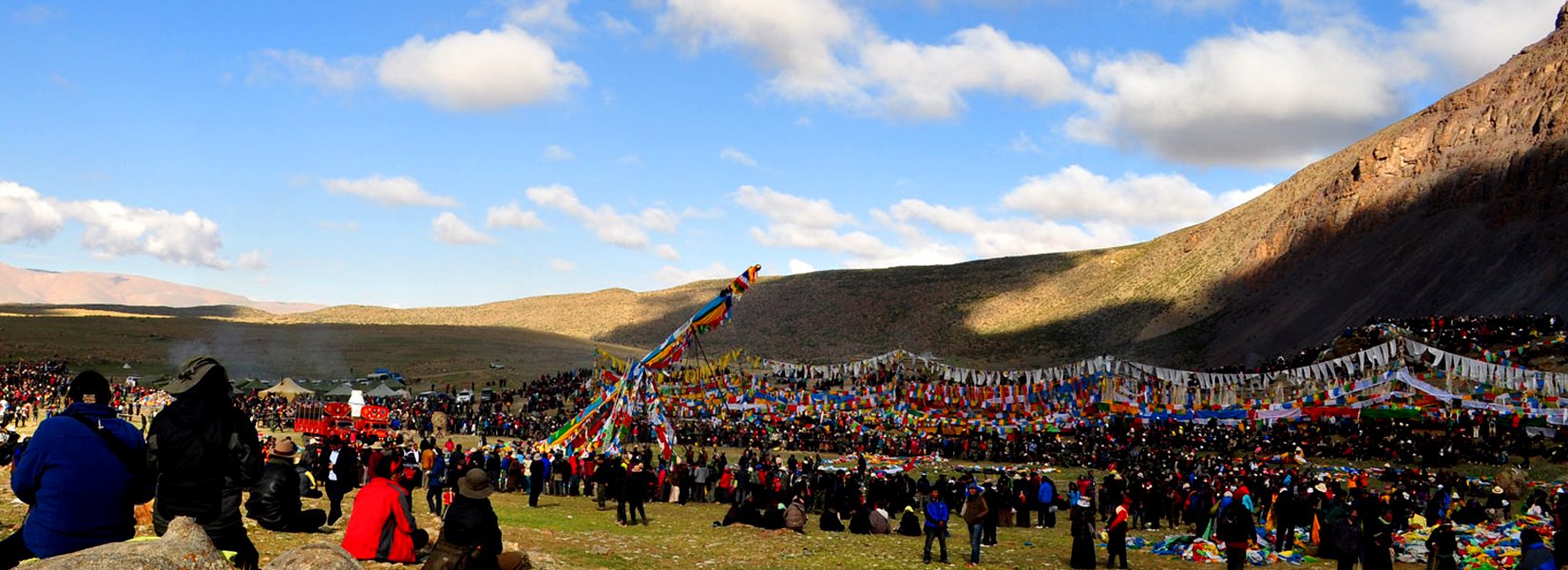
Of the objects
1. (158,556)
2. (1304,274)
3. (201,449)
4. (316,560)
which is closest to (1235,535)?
(316,560)

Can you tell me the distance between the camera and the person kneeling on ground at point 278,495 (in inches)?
415

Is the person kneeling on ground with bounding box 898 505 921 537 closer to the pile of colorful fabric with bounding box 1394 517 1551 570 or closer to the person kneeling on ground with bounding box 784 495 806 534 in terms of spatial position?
the person kneeling on ground with bounding box 784 495 806 534

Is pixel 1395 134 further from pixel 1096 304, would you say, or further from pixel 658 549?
pixel 658 549

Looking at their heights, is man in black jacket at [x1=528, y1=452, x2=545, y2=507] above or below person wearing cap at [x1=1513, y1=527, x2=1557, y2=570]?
below

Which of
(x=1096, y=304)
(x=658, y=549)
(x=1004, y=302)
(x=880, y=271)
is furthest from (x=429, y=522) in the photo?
(x=880, y=271)

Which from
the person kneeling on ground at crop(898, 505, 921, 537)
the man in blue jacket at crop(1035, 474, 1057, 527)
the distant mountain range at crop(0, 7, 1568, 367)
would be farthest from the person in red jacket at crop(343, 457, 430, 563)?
the distant mountain range at crop(0, 7, 1568, 367)

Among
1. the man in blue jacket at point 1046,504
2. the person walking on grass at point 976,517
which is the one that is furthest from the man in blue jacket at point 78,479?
the man in blue jacket at point 1046,504

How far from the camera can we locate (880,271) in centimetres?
15875

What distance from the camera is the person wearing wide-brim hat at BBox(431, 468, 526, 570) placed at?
9141 mm

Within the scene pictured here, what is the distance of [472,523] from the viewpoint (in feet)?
30.0

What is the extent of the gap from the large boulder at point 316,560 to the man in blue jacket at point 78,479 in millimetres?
1457

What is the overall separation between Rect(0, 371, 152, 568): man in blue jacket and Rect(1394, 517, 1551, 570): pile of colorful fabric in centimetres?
1709

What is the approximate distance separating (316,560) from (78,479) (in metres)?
1.99

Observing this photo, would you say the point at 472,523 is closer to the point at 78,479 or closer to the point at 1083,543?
the point at 78,479
